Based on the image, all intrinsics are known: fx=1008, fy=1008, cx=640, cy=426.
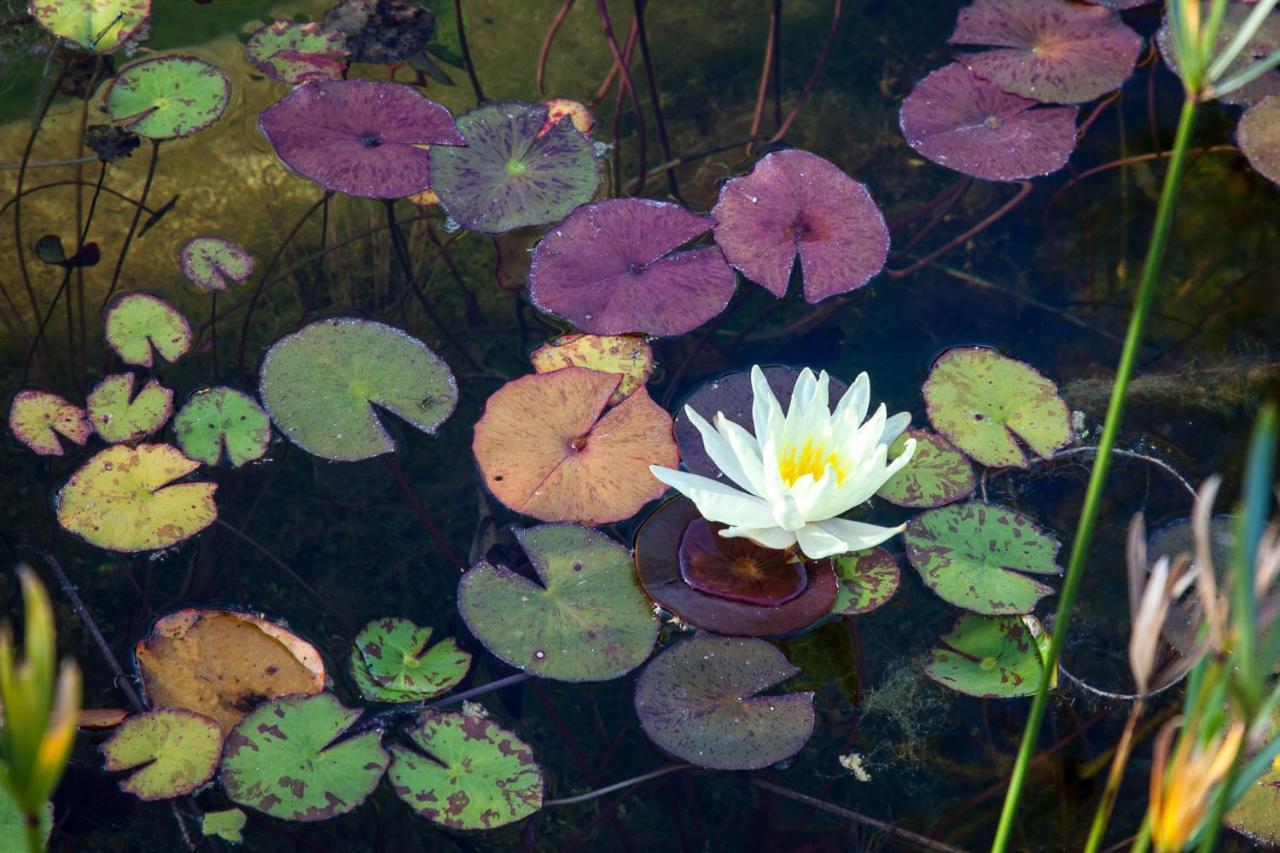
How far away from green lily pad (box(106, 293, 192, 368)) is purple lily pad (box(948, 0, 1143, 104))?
2603 millimetres

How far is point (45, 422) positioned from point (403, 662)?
117cm

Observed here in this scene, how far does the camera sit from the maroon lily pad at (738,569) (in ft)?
7.66

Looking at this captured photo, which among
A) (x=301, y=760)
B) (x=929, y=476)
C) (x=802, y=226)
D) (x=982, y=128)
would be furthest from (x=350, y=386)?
(x=982, y=128)

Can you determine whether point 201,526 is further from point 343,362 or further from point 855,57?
point 855,57

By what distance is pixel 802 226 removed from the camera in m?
2.91

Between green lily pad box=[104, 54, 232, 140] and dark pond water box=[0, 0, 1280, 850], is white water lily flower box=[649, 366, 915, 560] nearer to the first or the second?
dark pond water box=[0, 0, 1280, 850]

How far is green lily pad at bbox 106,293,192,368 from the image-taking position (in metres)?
2.74

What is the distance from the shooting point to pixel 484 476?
249 cm

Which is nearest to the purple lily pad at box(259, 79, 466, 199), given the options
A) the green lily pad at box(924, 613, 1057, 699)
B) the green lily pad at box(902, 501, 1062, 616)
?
the green lily pad at box(902, 501, 1062, 616)

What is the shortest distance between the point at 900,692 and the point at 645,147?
194cm

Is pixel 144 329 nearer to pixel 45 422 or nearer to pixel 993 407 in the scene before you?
pixel 45 422

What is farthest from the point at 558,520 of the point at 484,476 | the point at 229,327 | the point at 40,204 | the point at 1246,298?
the point at 1246,298

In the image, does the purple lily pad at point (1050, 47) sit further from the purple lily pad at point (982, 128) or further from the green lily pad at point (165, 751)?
the green lily pad at point (165, 751)

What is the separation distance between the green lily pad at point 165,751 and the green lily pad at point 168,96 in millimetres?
1901
